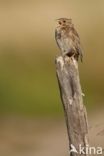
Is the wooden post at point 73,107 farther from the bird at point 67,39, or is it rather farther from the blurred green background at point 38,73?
the blurred green background at point 38,73

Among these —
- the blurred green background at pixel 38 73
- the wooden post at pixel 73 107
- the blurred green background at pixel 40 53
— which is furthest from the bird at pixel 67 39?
the blurred green background at pixel 40 53

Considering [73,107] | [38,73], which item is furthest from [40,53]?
[73,107]

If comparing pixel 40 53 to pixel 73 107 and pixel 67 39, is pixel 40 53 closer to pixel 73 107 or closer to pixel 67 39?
pixel 67 39

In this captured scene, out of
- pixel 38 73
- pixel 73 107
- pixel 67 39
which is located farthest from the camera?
pixel 38 73

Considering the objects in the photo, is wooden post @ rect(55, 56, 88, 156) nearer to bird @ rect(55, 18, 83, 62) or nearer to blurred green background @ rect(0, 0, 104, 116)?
bird @ rect(55, 18, 83, 62)

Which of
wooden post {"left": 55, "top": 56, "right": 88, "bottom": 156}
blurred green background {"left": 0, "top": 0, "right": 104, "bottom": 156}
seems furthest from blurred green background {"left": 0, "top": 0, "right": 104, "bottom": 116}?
wooden post {"left": 55, "top": 56, "right": 88, "bottom": 156}

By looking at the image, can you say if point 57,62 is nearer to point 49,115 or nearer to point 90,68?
point 49,115

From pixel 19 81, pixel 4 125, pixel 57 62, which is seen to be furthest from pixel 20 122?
pixel 57 62
